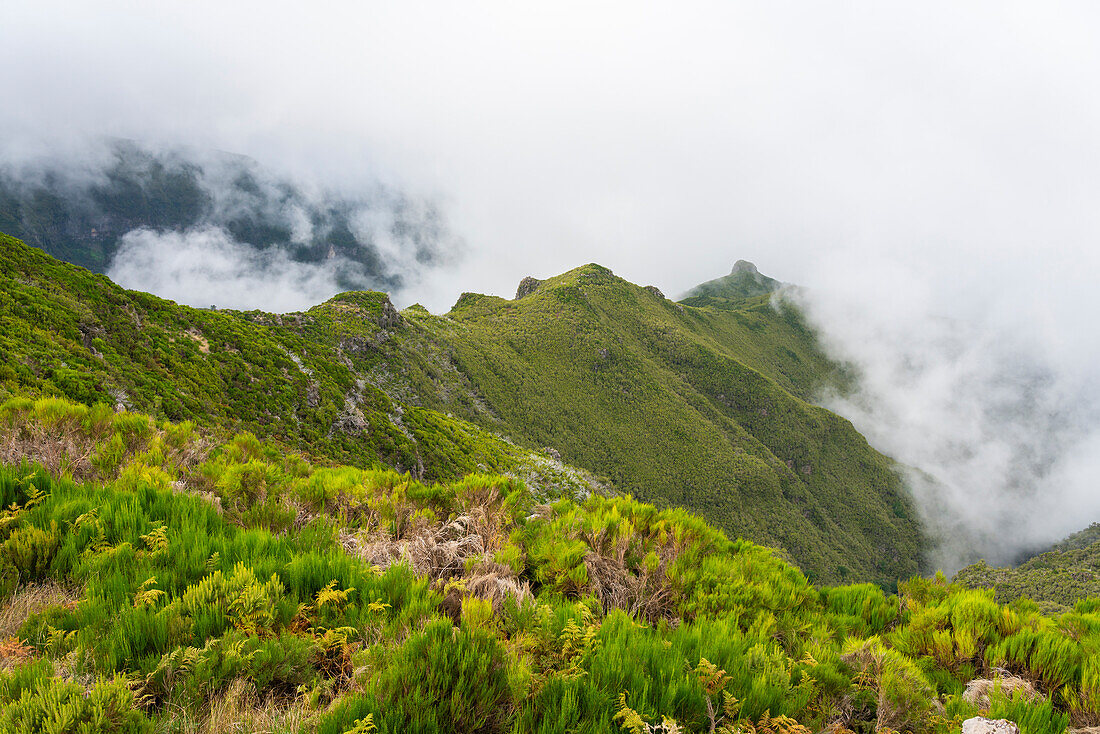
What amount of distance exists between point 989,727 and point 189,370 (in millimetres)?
32020

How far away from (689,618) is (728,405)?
199830mm

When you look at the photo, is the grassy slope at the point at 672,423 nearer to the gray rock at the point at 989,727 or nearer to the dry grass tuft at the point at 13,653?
the dry grass tuft at the point at 13,653

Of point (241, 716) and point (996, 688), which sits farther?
point (996, 688)

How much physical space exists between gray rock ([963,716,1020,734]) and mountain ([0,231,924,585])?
1562cm

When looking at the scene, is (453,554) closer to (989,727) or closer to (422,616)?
(422,616)

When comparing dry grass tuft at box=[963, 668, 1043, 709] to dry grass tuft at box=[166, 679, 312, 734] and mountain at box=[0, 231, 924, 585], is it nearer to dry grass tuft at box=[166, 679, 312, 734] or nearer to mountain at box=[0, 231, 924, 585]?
dry grass tuft at box=[166, 679, 312, 734]

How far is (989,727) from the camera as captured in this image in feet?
7.79

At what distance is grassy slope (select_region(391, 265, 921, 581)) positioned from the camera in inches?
5039

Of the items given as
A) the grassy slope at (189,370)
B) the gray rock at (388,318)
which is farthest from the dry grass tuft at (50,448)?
the gray rock at (388,318)

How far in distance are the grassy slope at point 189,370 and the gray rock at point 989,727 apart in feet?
50.7

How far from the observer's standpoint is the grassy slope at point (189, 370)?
45.9 feet

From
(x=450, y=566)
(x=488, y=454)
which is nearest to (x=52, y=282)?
(x=450, y=566)

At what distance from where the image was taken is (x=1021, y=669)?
367 cm

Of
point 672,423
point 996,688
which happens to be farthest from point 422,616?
point 672,423
